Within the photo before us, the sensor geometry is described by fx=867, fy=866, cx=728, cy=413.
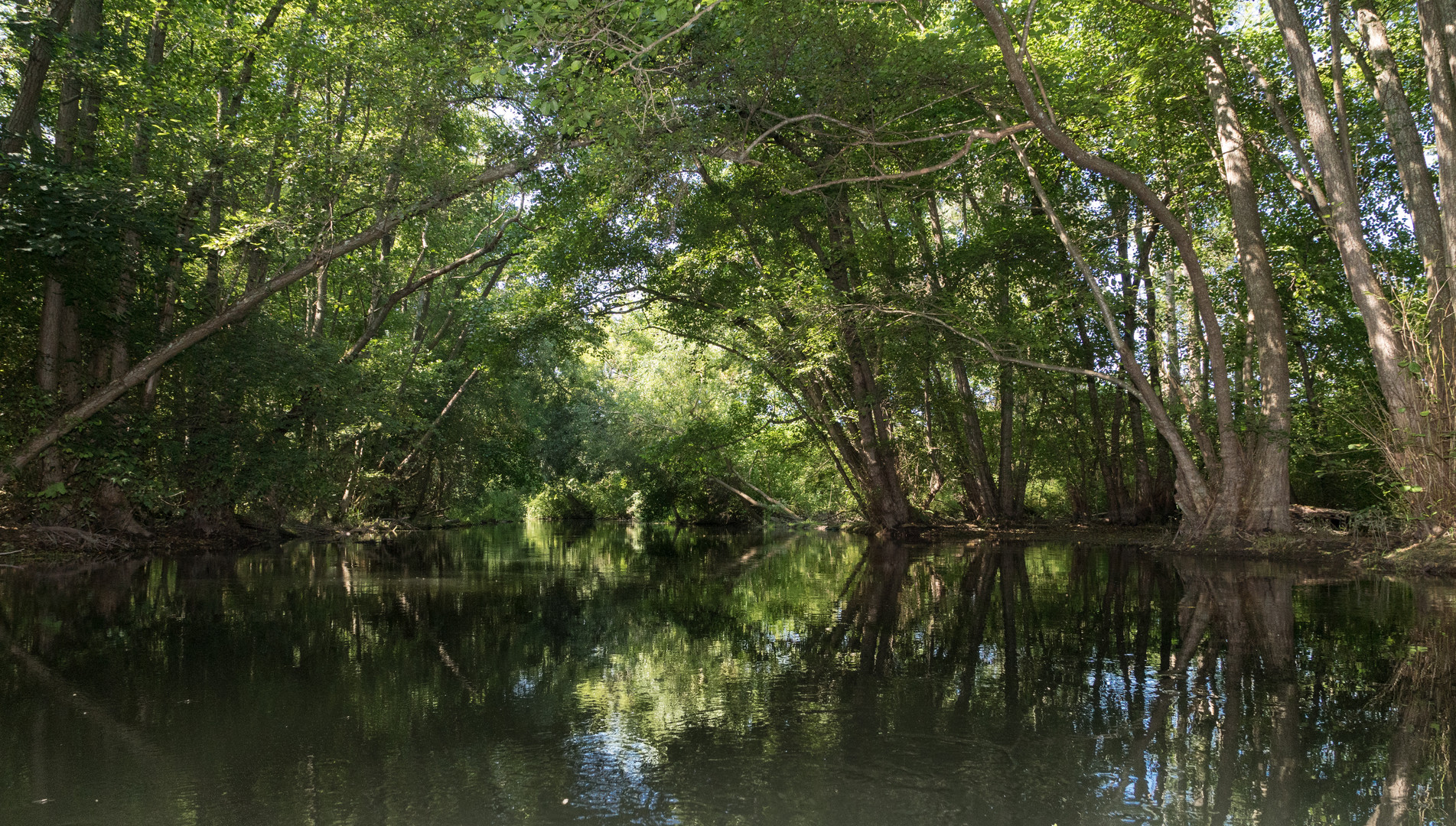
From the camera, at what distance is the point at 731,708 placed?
437cm

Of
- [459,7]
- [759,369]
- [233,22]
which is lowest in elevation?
[759,369]

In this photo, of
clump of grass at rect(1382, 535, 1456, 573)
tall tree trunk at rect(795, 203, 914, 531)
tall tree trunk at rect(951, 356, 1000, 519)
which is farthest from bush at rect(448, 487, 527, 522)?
clump of grass at rect(1382, 535, 1456, 573)

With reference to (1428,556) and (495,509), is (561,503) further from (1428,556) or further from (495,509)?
(1428,556)

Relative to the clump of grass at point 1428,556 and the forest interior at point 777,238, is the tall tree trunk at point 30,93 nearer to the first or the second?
the forest interior at point 777,238

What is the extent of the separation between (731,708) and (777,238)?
15007mm

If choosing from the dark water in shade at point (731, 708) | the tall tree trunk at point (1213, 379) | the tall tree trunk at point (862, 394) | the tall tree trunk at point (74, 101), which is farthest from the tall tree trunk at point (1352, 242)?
the tall tree trunk at point (74, 101)

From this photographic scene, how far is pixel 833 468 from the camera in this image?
1057 inches

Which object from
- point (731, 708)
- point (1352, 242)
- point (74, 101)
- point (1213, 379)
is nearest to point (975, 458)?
point (1213, 379)

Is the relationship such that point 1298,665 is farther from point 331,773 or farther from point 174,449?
point 174,449

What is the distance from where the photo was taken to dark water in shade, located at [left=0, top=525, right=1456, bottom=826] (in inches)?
122

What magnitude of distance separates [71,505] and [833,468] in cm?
1899

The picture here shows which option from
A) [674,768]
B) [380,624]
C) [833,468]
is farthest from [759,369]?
[674,768]

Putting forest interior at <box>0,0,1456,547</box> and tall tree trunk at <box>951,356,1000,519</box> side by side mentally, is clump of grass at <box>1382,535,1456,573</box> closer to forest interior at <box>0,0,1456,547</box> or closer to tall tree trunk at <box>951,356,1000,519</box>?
forest interior at <box>0,0,1456,547</box>

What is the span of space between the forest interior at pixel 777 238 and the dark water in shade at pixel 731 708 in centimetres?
451
